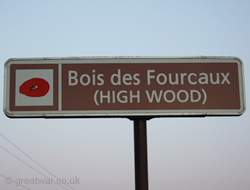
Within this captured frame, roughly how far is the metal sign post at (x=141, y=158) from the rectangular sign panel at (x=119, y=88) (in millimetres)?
266

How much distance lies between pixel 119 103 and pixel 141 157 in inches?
29.7

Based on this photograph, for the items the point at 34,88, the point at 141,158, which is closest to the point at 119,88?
the point at 141,158

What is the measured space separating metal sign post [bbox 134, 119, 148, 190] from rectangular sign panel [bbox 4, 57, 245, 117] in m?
0.27

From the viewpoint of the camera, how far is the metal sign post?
4.76m

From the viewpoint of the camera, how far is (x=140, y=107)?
5121 millimetres

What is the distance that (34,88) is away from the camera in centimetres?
516

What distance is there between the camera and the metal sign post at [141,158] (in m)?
4.76

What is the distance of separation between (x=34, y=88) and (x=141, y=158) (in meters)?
1.63

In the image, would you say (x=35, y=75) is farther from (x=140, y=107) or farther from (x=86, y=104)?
(x=140, y=107)

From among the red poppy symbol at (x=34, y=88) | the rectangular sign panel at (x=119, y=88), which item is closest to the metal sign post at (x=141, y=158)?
the rectangular sign panel at (x=119, y=88)

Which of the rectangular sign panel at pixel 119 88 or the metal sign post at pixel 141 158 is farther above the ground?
the rectangular sign panel at pixel 119 88

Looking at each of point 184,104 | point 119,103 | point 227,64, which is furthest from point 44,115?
point 227,64

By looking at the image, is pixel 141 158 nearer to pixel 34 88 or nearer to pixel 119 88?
pixel 119 88

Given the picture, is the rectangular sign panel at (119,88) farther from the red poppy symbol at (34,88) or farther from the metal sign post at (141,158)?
the metal sign post at (141,158)
